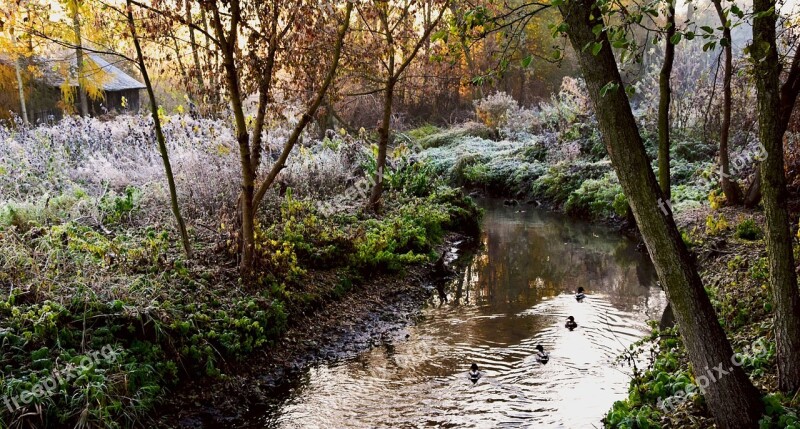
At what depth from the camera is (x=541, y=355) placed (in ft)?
21.7

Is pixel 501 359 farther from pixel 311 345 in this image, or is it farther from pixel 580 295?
pixel 580 295

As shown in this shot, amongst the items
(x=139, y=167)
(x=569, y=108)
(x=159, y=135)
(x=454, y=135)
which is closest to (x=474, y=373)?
(x=159, y=135)

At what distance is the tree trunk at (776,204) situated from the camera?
3834mm

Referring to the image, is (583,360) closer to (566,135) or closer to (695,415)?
(695,415)

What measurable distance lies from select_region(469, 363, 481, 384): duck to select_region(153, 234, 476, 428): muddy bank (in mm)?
1281

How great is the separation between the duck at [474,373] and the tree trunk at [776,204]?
8.63 ft

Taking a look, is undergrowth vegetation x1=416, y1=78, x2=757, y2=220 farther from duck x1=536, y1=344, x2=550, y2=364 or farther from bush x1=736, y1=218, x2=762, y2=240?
duck x1=536, y1=344, x2=550, y2=364

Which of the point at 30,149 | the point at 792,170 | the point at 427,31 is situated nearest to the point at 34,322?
the point at 30,149

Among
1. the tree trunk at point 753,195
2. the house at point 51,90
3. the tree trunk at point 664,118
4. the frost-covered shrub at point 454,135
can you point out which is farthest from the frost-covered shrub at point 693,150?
the house at point 51,90

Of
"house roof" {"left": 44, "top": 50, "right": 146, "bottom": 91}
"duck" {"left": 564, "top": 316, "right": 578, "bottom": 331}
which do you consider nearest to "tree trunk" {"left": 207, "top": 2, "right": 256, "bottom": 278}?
"duck" {"left": 564, "top": 316, "right": 578, "bottom": 331}

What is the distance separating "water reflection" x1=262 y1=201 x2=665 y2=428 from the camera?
5.45 meters

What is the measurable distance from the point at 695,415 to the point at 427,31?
302 inches

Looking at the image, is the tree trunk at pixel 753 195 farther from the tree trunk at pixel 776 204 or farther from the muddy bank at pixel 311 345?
the tree trunk at pixel 776 204

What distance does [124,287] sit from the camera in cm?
578
